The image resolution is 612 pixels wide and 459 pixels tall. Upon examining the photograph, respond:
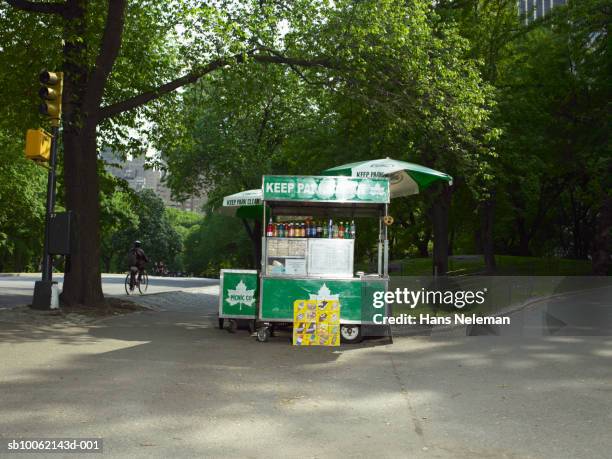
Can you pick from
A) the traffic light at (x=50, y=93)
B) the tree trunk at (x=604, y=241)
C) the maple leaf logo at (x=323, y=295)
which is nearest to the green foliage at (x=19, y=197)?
the traffic light at (x=50, y=93)

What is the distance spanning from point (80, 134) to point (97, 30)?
311 centimetres

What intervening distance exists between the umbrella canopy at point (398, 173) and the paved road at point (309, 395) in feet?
10.1

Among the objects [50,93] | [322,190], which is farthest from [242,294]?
[50,93]

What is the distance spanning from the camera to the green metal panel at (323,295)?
12086mm

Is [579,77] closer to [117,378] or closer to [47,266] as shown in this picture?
[47,266]

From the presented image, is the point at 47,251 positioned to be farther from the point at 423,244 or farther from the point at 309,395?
the point at 423,244

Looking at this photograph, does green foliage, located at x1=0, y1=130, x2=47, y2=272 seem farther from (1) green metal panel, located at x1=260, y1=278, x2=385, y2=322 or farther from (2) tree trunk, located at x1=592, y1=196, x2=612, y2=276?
(2) tree trunk, located at x1=592, y1=196, x2=612, y2=276

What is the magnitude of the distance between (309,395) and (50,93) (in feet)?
27.9

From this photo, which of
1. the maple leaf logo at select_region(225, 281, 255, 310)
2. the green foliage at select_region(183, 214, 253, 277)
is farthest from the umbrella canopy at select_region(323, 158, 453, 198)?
the green foliage at select_region(183, 214, 253, 277)

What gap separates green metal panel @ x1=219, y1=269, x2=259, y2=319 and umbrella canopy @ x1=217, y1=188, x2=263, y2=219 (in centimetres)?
136

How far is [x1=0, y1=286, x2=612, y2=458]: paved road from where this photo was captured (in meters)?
5.59

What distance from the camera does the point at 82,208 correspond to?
16.6 meters

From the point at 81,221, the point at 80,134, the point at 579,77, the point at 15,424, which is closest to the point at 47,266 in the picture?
the point at 81,221

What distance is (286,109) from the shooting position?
3850cm
